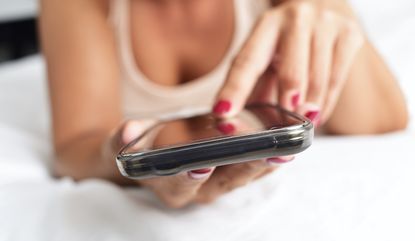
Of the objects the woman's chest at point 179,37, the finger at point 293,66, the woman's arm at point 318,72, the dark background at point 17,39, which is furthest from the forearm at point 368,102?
the dark background at point 17,39

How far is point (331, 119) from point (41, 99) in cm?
55

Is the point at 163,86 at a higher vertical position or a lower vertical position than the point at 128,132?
lower

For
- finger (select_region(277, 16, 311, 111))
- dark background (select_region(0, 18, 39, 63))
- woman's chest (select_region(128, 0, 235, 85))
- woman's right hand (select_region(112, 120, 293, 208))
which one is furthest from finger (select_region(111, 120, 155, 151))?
dark background (select_region(0, 18, 39, 63))

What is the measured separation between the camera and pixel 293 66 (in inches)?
16.2

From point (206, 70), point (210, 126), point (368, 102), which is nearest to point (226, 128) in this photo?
point (210, 126)

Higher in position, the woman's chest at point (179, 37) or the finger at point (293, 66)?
the finger at point (293, 66)

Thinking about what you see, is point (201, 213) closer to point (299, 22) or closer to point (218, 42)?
point (299, 22)

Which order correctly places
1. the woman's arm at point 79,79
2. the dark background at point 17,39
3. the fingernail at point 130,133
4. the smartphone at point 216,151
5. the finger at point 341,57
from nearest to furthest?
the smartphone at point 216,151, the fingernail at point 130,133, the finger at point 341,57, the woman's arm at point 79,79, the dark background at point 17,39

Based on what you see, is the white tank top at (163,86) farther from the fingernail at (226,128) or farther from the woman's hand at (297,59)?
the fingernail at (226,128)

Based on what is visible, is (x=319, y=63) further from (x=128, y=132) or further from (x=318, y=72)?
(x=128, y=132)

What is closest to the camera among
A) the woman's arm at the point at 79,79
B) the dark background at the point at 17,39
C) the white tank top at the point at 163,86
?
the woman's arm at the point at 79,79

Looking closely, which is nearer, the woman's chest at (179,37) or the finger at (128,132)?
the finger at (128,132)

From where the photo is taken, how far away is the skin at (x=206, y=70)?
384mm

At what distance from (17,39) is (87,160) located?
1.21 m
